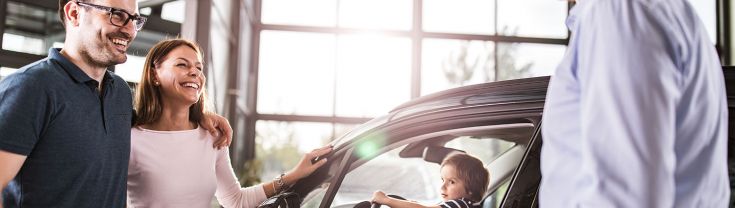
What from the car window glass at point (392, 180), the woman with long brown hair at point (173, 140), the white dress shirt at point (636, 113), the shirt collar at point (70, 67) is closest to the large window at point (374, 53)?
the woman with long brown hair at point (173, 140)

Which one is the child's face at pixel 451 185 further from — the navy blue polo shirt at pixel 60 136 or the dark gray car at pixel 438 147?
the navy blue polo shirt at pixel 60 136

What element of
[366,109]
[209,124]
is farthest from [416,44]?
[209,124]

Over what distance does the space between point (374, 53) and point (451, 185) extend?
5472 mm

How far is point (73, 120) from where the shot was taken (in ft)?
3.95

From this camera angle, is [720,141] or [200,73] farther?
[200,73]

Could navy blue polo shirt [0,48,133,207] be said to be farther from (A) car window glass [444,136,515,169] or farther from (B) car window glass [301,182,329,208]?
(A) car window glass [444,136,515,169]

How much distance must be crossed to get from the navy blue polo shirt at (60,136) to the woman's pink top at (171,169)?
0.13m

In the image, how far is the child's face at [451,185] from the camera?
134cm

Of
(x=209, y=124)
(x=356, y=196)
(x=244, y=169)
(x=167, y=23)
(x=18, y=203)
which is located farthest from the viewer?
(x=244, y=169)

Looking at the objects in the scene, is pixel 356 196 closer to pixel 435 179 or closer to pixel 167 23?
pixel 435 179

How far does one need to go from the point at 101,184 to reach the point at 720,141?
1165mm

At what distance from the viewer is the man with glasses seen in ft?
3.64

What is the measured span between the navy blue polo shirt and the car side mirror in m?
0.70

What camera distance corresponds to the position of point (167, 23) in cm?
377
